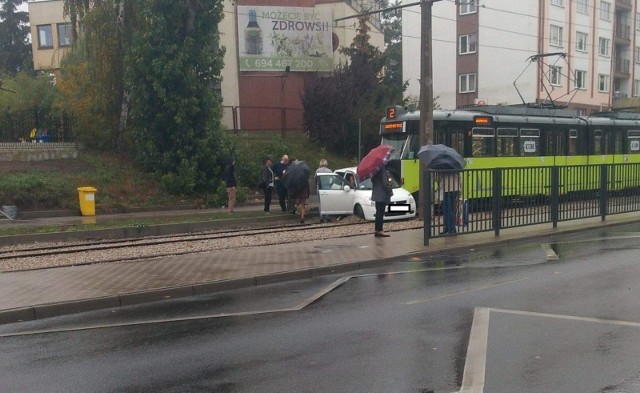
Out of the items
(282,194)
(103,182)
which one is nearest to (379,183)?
(282,194)

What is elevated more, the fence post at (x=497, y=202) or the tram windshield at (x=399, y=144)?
the tram windshield at (x=399, y=144)

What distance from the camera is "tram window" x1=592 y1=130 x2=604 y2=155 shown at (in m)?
27.1

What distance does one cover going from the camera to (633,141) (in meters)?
29.3

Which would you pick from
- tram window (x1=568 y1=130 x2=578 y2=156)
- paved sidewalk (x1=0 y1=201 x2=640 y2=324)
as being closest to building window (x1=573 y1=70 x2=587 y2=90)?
tram window (x1=568 y1=130 x2=578 y2=156)

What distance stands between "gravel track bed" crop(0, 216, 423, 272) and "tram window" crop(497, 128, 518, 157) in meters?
6.01

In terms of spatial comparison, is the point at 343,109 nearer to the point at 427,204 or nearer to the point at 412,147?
the point at 412,147

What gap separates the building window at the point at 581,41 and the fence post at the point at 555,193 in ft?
126

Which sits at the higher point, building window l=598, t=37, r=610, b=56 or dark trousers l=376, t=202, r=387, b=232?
building window l=598, t=37, r=610, b=56

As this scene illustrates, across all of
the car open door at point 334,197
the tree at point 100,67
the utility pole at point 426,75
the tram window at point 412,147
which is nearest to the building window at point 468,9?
the tree at point 100,67

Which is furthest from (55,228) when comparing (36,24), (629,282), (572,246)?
(36,24)

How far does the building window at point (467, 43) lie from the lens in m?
49.7

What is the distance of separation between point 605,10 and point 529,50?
11.6 metres

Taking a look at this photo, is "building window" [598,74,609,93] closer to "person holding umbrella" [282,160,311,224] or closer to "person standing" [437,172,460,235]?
"person holding umbrella" [282,160,311,224]

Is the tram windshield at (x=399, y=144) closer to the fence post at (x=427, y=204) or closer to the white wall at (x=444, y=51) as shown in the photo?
the fence post at (x=427, y=204)
